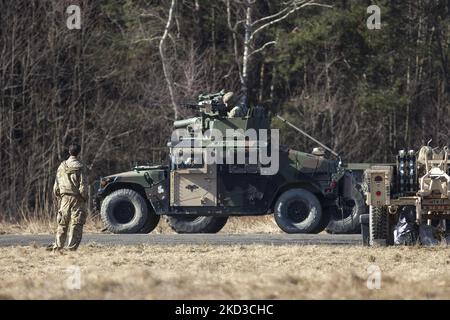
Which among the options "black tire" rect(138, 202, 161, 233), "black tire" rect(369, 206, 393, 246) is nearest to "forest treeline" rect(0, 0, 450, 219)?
"black tire" rect(138, 202, 161, 233)

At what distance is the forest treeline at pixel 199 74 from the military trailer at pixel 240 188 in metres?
13.1

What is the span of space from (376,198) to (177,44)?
75.4 ft

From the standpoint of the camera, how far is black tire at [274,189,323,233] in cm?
2548

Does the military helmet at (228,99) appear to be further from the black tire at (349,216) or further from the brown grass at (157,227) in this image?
the black tire at (349,216)

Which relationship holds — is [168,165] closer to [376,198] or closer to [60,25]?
[376,198]

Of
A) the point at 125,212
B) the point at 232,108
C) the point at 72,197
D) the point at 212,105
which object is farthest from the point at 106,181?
the point at 72,197

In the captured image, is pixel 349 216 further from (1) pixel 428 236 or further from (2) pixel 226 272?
(2) pixel 226 272

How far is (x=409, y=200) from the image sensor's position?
20.2m

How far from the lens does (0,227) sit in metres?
28.6

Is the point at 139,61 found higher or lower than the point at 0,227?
higher

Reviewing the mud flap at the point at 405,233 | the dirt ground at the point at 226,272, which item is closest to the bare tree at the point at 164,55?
the dirt ground at the point at 226,272

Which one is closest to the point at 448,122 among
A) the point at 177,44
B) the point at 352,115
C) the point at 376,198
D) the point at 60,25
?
the point at 352,115

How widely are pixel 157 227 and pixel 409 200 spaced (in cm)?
Answer: 943

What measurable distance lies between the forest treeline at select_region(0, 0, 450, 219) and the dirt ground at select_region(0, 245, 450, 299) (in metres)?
19.7
